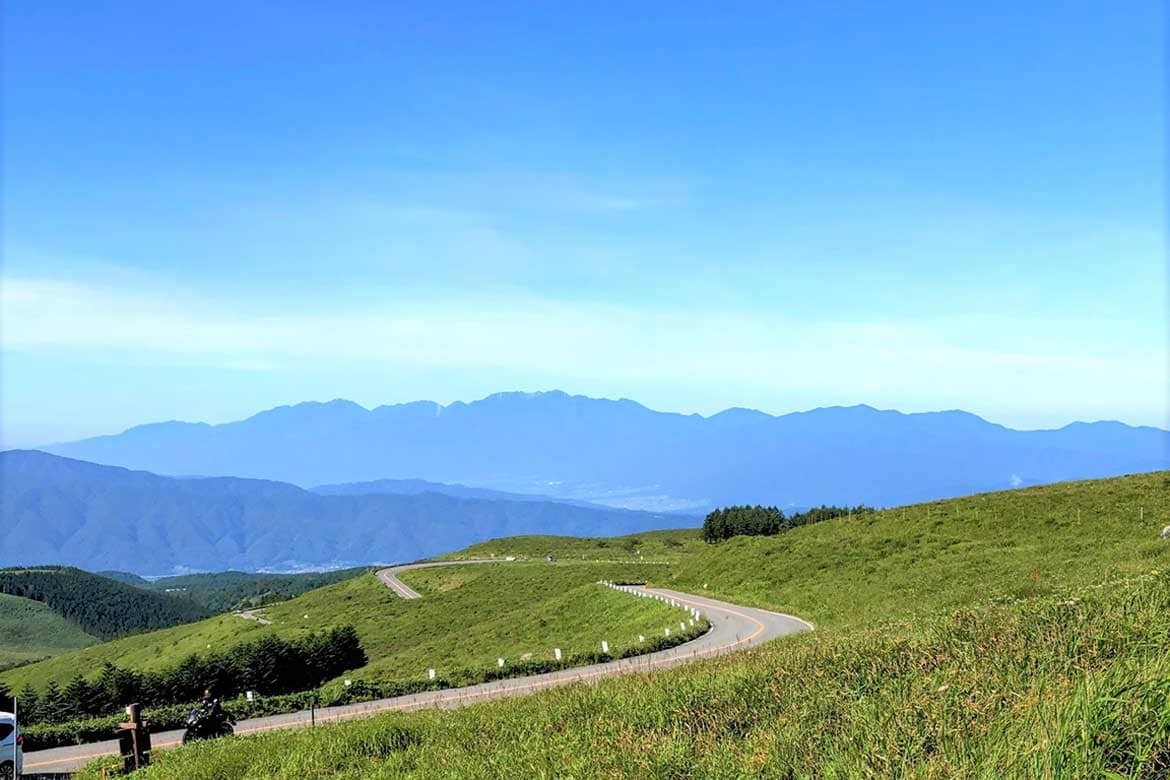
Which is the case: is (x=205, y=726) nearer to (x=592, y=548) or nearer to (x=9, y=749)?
(x=9, y=749)

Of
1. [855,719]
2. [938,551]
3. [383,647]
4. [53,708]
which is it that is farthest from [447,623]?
[855,719]

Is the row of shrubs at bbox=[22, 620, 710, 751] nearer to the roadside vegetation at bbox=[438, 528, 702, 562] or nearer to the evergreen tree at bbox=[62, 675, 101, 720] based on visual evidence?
the evergreen tree at bbox=[62, 675, 101, 720]

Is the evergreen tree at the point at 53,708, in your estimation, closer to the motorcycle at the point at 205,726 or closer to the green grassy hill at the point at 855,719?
the motorcycle at the point at 205,726

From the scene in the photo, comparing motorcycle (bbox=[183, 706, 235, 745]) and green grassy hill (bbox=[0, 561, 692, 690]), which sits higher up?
motorcycle (bbox=[183, 706, 235, 745])

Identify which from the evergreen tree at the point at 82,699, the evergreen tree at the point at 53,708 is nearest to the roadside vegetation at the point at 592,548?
the evergreen tree at the point at 82,699

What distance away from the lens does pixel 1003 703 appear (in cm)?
787

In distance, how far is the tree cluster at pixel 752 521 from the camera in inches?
4778

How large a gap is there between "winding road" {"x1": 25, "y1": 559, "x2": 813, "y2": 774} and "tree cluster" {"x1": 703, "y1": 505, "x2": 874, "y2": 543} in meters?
67.6

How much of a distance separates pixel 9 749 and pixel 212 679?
135ft

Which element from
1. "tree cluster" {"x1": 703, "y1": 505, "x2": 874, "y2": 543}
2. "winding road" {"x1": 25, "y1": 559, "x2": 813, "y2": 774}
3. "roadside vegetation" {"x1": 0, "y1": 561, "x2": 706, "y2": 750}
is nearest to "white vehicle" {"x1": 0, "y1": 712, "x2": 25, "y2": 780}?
"winding road" {"x1": 25, "y1": 559, "x2": 813, "y2": 774}

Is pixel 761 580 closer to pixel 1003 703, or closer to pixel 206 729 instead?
pixel 206 729

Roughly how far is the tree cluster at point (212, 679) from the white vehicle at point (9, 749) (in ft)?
94.7

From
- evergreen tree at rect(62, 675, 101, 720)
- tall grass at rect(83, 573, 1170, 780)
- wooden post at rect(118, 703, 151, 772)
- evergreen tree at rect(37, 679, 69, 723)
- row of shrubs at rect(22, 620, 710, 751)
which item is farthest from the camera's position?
evergreen tree at rect(62, 675, 101, 720)

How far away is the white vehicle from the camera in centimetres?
1859
